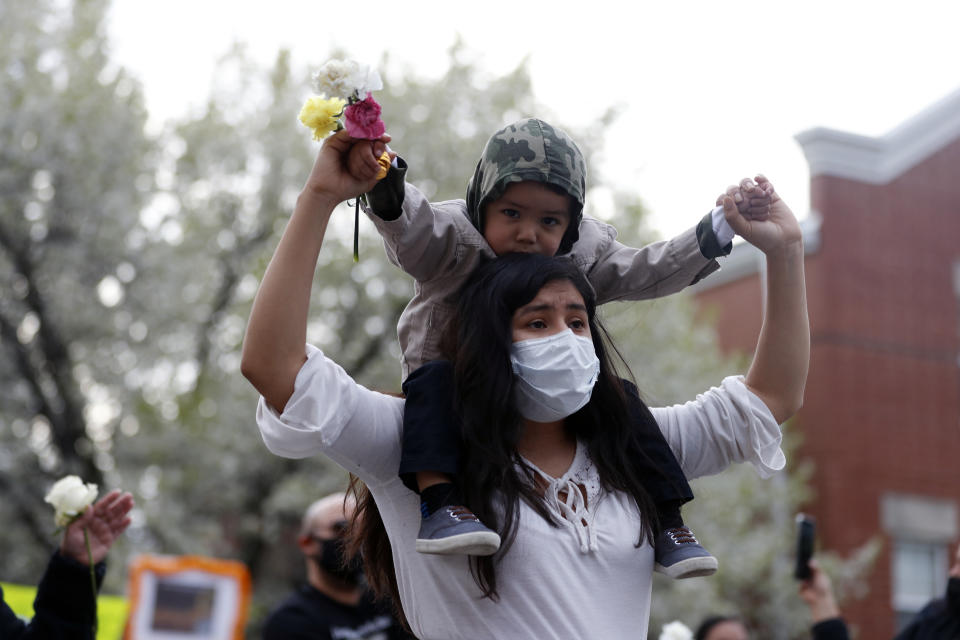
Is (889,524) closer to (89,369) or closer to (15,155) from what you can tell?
(89,369)

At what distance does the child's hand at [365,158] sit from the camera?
2.35 meters

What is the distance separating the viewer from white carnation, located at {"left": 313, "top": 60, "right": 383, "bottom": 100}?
2.36m

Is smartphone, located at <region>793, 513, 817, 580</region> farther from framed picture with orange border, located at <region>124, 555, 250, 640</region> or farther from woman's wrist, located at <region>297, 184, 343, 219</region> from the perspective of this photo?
framed picture with orange border, located at <region>124, 555, 250, 640</region>

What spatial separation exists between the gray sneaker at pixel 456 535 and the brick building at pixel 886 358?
1380cm

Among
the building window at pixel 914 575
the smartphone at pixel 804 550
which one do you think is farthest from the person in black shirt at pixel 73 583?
the building window at pixel 914 575

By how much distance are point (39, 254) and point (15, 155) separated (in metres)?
1.10

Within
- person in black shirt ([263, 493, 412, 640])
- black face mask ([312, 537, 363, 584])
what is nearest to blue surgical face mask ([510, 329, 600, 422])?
person in black shirt ([263, 493, 412, 640])

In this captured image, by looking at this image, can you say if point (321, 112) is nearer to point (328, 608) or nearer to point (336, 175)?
point (336, 175)

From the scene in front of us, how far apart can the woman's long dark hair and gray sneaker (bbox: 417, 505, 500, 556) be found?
9cm

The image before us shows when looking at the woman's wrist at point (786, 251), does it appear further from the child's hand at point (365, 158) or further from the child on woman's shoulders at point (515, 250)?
the child's hand at point (365, 158)

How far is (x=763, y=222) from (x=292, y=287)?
1.10 metres

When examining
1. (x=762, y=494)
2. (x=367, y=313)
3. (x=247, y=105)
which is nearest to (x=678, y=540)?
(x=367, y=313)

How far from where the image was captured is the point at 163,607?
869cm

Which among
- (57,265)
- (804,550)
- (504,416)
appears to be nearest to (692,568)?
(504,416)
